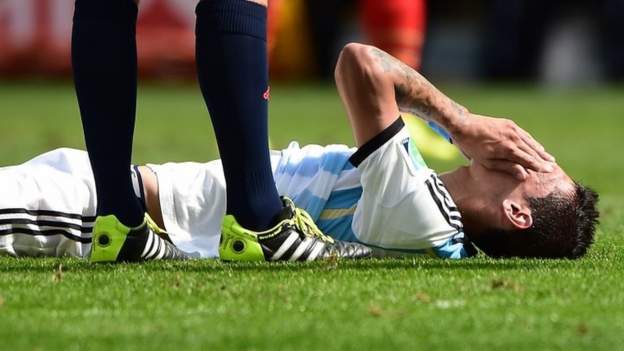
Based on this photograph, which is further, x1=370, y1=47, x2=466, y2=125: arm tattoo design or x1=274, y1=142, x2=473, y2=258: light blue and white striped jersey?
x1=274, y1=142, x2=473, y2=258: light blue and white striped jersey

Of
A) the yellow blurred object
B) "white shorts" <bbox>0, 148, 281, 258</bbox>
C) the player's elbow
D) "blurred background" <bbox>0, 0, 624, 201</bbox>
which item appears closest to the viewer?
the player's elbow

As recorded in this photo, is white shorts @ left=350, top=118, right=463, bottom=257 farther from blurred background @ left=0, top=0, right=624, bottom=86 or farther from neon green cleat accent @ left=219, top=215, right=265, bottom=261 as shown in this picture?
blurred background @ left=0, top=0, right=624, bottom=86

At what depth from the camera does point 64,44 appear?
1794 centimetres

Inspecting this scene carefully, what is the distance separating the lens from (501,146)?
13.4 ft

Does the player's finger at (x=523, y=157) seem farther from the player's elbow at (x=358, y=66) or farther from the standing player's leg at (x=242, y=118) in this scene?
the standing player's leg at (x=242, y=118)

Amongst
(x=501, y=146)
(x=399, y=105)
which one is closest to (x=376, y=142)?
(x=399, y=105)

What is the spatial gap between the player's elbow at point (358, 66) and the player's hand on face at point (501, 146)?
0.32m

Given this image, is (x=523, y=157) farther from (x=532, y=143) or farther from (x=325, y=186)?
(x=325, y=186)

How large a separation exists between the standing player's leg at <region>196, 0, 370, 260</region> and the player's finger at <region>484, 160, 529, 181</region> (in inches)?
25.6

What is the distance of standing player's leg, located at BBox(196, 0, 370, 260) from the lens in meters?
3.83

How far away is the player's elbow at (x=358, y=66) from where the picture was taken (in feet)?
12.9

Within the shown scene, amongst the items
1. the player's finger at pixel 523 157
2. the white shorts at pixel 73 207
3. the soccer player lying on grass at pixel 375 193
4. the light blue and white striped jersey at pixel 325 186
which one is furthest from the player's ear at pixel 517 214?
the white shorts at pixel 73 207

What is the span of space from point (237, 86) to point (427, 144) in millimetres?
5043

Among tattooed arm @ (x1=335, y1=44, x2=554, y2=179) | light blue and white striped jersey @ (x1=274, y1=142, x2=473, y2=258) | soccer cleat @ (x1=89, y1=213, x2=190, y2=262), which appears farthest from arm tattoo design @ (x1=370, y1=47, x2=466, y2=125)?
soccer cleat @ (x1=89, y1=213, x2=190, y2=262)
